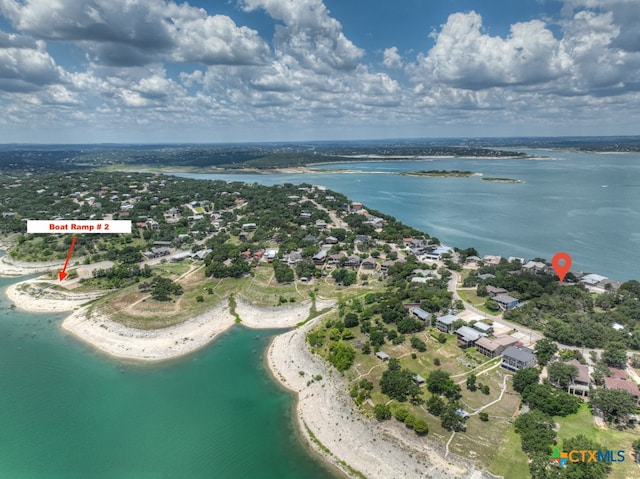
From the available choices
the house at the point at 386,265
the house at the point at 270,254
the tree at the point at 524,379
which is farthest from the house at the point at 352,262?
the tree at the point at 524,379

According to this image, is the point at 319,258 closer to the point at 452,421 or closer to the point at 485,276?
the point at 485,276

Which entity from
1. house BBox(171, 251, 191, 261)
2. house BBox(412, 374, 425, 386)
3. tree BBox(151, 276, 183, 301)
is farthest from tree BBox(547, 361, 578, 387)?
house BBox(171, 251, 191, 261)

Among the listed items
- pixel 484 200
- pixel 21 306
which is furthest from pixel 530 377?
pixel 484 200

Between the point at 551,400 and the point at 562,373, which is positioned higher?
the point at 562,373

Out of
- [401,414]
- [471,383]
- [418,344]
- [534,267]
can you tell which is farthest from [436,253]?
[401,414]

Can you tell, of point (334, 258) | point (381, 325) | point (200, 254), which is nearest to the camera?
point (381, 325)

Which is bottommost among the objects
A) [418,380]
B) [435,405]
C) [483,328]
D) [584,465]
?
[418,380]

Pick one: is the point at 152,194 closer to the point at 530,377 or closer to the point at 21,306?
the point at 21,306

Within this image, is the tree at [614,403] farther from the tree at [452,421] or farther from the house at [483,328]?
the house at [483,328]
